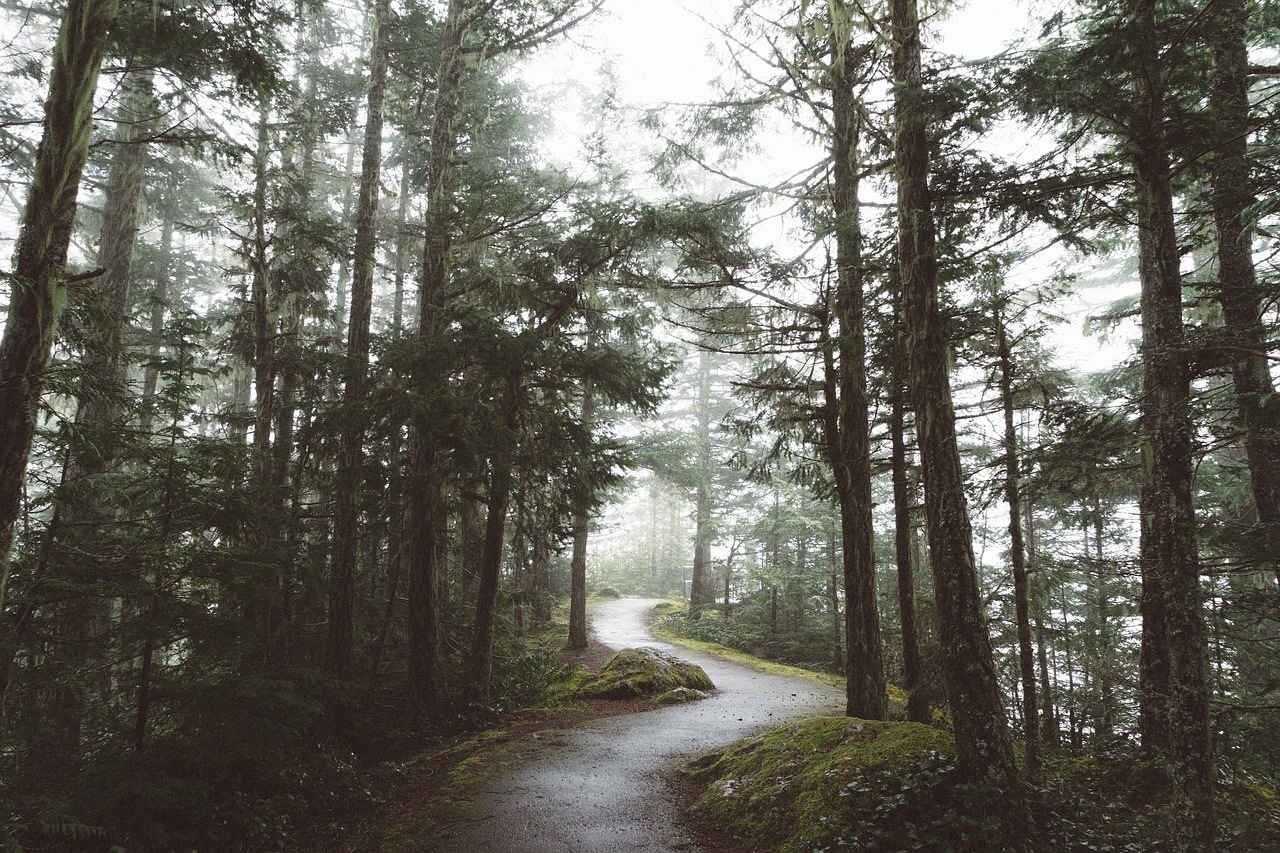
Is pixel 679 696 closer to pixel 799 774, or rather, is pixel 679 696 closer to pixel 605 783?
pixel 605 783

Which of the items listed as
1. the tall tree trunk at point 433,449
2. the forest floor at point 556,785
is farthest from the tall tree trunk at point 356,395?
the forest floor at point 556,785

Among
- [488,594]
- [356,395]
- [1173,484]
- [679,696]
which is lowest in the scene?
[679,696]

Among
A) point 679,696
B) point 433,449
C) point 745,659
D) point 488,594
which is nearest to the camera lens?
point 433,449

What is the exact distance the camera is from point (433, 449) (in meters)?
8.31

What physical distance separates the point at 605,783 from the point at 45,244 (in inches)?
281

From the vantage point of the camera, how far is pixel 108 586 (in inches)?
189

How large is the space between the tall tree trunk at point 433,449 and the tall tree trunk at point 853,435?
233 inches

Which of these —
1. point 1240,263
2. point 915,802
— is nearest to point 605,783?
point 915,802

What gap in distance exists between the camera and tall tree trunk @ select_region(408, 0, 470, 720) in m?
8.64

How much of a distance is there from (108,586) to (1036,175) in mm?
8794

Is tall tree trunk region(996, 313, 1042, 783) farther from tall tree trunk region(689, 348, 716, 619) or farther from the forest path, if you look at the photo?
tall tree trunk region(689, 348, 716, 619)

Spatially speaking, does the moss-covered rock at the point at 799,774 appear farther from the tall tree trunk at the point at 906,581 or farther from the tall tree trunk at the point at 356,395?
the tall tree trunk at the point at 356,395

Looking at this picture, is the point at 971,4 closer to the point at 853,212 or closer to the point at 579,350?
the point at 853,212

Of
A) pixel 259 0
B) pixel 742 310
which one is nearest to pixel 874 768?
pixel 742 310
